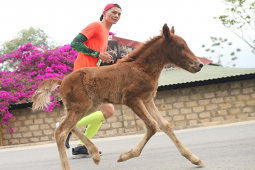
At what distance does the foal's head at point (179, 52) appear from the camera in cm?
339

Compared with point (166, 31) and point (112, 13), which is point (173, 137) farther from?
point (112, 13)

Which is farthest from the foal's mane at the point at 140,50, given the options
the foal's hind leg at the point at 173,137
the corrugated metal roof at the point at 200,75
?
the corrugated metal roof at the point at 200,75

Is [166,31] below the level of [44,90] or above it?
above

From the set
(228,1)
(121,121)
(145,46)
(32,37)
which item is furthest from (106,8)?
(32,37)

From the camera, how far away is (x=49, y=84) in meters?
3.78

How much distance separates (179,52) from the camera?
344cm

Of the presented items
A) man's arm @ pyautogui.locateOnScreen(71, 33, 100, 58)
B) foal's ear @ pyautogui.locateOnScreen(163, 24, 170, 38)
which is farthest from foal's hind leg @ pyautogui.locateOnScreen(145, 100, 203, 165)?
man's arm @ pyautogui.locateOnScreen(71, 33, 100, 58)

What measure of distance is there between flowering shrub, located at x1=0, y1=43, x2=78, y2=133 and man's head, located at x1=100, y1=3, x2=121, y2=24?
10.2 meters

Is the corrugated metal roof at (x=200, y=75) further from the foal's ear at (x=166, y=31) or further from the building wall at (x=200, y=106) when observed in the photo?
the foal's ear at (x=166, y=31)

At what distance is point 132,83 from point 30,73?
14.5 meters

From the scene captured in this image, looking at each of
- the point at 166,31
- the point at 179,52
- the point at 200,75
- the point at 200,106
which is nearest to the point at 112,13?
the point at 166,31

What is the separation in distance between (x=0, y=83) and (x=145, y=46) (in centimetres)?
1367

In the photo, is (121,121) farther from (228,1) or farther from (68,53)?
(228,1)

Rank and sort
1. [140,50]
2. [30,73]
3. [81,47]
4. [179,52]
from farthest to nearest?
[30,73] < [81,47] < [140,50] < [179,52]
